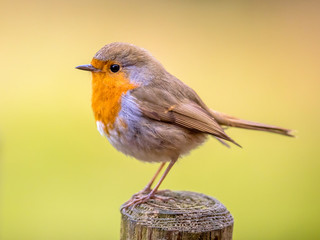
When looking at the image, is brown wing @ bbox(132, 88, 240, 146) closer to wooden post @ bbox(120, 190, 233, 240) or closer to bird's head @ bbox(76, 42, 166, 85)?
bird's head @ bbox(76, 42, 166, 85)

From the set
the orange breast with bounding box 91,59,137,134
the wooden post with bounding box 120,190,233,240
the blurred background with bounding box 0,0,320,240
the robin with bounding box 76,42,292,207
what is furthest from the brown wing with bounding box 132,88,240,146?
the wooden post with bounding box 120,190,233,240

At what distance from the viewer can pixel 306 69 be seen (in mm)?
7602

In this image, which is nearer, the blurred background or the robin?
the robin

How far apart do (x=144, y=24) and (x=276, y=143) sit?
2.91 m

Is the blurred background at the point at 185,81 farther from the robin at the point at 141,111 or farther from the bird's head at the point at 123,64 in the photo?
the bird's head at the point at 123,64

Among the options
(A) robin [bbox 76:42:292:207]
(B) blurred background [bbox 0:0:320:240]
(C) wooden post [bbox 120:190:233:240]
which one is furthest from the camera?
(B) blurred background [bbox 0:0:320:240]

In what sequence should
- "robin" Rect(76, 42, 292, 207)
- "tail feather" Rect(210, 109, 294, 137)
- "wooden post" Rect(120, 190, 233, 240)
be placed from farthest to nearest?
"tail feather" Rect(210, 109, 294, 137), "robin" Rect(76, 42, 292, 207), "wooden post" Rect(120, 190, 233, 240)

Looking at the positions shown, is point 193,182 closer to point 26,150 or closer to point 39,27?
point 26,150

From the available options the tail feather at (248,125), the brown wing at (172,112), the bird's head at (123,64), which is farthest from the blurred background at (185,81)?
the bird's head at (123,64)

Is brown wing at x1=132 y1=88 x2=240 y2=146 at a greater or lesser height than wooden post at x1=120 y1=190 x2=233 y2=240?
greater

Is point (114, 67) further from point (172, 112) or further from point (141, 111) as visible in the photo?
point (172, 112)

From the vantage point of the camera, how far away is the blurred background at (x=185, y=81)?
16.6 feet

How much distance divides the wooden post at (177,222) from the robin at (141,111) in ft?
1.89

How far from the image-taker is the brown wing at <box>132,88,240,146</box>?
3.17 metres
